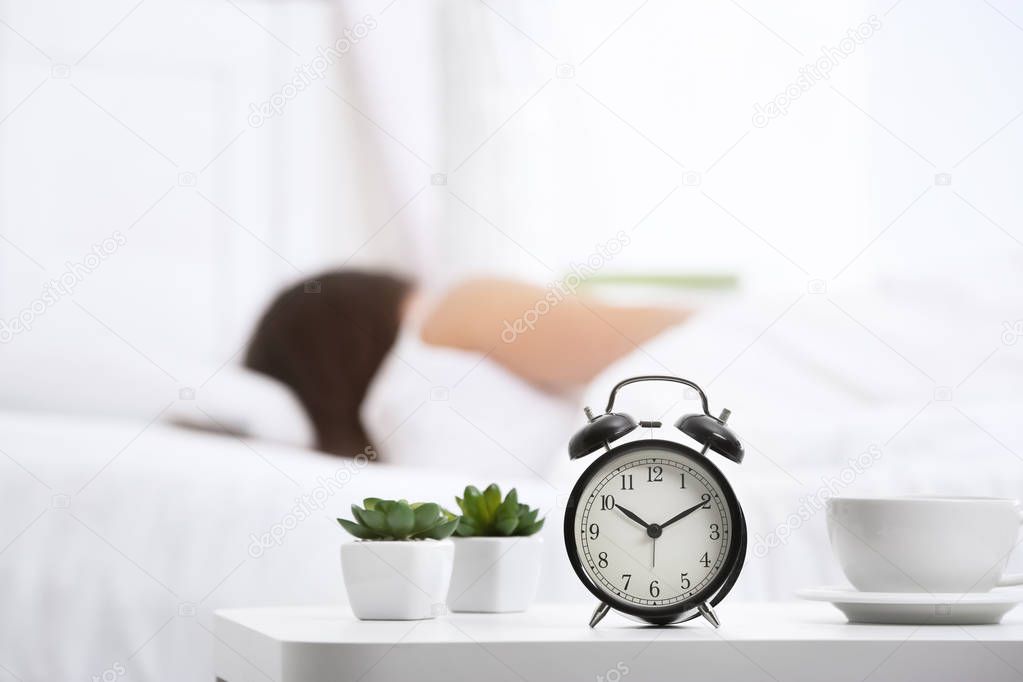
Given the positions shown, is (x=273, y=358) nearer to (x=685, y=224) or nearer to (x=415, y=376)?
(x=415, y=376)

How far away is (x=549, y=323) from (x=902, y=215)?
89 centimetres

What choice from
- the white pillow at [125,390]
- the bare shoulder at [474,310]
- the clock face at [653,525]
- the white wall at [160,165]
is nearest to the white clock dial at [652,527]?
the clock face at [653,525]

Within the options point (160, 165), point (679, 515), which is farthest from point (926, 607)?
point (160, 165)

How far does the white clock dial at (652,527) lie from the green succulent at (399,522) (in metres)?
0.13

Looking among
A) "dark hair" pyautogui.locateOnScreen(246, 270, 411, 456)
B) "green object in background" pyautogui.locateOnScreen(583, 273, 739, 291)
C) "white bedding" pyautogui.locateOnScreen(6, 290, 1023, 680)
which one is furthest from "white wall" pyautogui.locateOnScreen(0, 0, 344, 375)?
"white bedding" pyautogui.locateOnScreen(6, 290, 1023, 680)

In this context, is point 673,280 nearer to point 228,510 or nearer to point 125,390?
point 125,390

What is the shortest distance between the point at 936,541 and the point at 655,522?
0.67 feet

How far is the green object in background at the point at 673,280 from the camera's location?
9.09 feet

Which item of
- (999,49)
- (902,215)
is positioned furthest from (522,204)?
(999,49)

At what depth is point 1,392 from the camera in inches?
77.6

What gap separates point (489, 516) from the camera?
0.94 meters

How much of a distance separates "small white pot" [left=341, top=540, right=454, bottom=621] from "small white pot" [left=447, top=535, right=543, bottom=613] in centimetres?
7

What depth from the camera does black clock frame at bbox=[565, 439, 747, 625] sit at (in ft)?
2.43

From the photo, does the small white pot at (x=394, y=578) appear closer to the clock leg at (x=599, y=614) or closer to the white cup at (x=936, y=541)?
the clock leg at (x=599, y=614)
